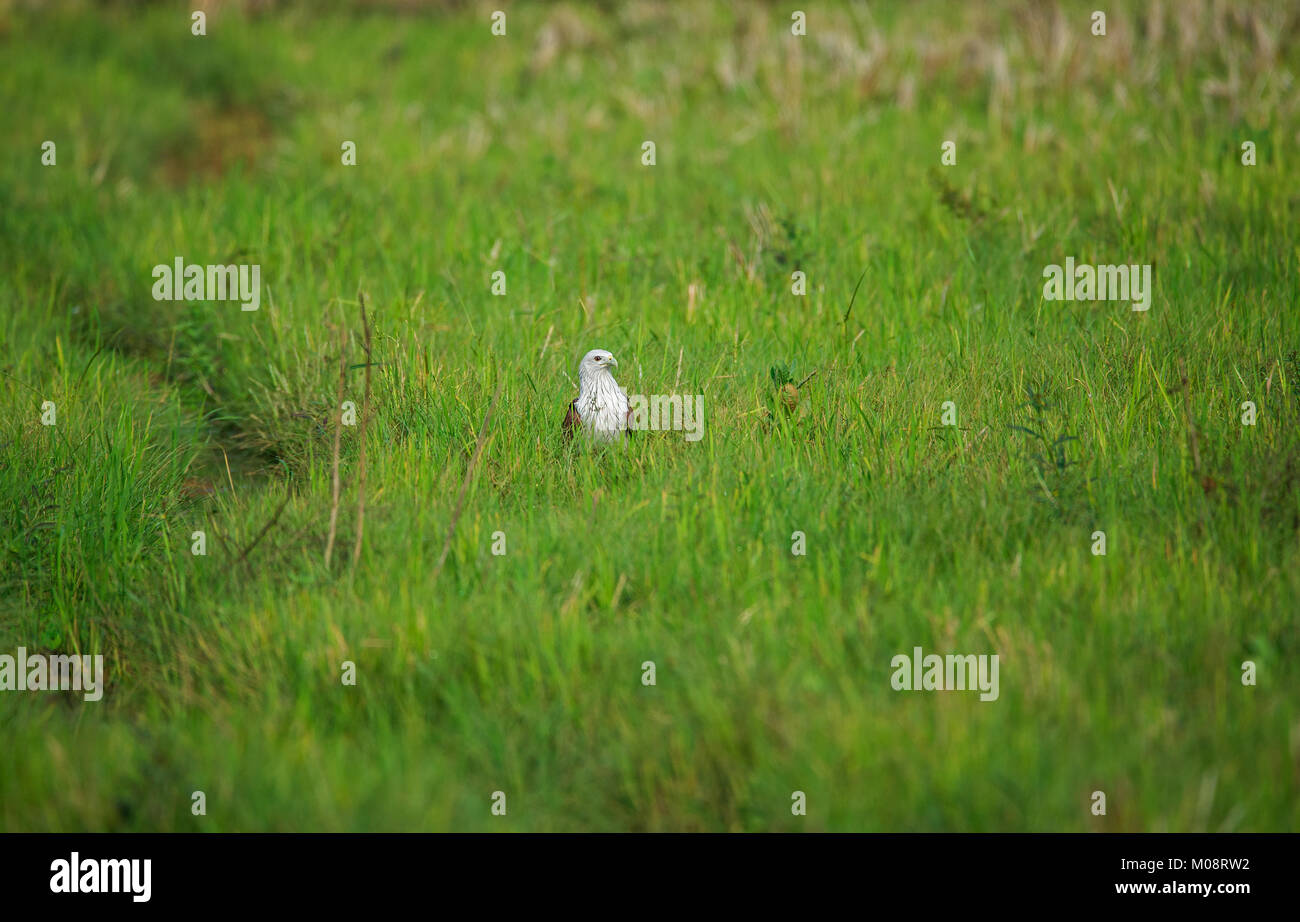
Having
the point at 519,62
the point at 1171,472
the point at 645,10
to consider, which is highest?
the point at 645,10

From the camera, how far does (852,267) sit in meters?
6.93

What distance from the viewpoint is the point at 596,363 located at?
5172 millimetres

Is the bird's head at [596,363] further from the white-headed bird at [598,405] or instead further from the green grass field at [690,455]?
the green grass field at [690,455]

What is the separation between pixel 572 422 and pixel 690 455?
1.85 feet

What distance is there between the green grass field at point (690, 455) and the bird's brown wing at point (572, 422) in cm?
12

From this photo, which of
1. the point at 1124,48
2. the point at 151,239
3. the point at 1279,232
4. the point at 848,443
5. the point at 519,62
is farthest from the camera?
the point at 519,62

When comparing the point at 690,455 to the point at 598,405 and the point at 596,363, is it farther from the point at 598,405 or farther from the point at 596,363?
the point at 596,363

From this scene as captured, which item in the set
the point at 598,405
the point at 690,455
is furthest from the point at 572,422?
the point at 690,455

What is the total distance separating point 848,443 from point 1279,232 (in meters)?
3.49

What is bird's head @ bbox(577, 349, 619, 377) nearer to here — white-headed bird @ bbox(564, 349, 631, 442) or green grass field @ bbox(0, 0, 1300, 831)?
white-headed bird @ bbox(564, 349, 631, 442)

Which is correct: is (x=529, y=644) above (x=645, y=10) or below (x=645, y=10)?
below
